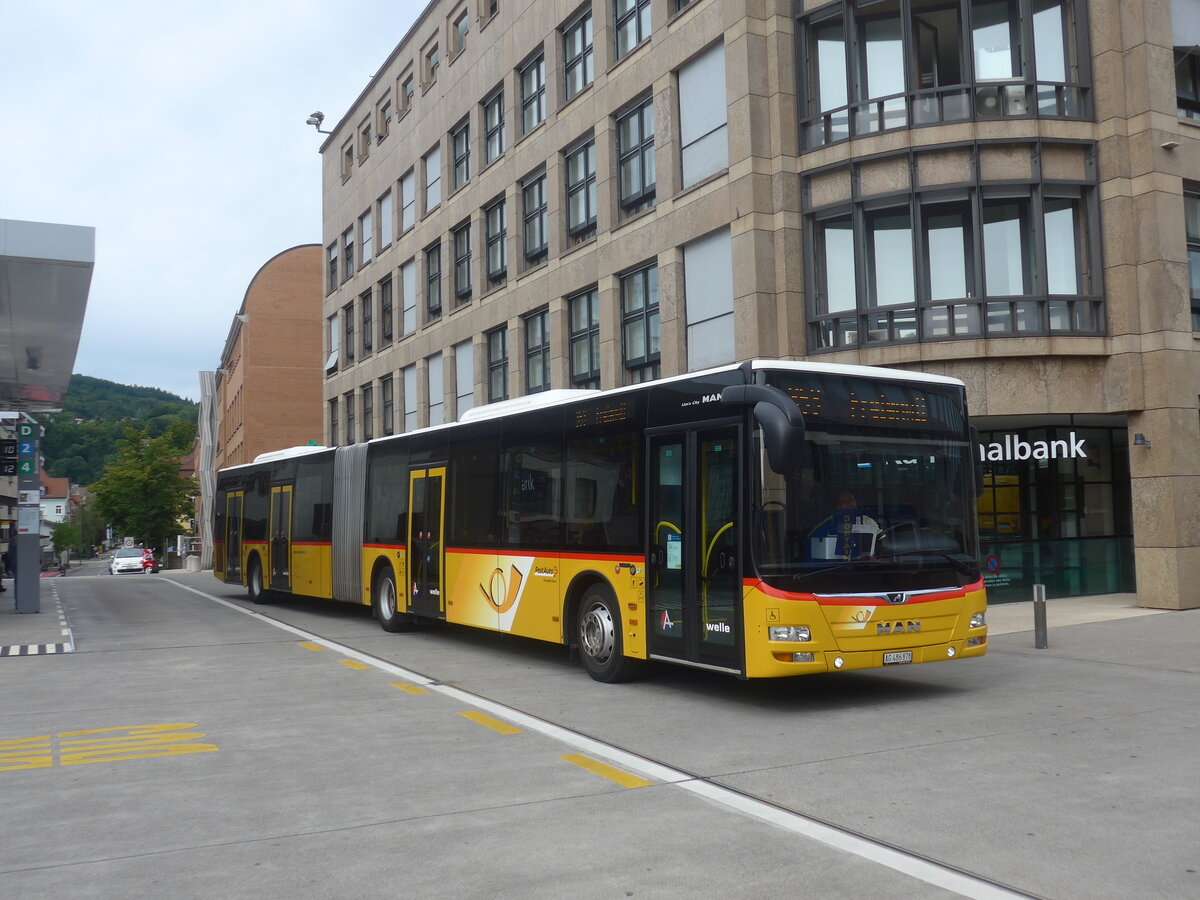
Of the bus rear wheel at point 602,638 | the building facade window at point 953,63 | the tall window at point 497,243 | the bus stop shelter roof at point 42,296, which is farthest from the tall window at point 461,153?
the bus rear wheel at point 602,638

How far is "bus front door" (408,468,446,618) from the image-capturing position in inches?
600

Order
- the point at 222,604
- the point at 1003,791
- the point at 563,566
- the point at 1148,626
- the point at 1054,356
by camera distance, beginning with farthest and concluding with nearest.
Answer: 1. the point at 222,604
2. the point at 1054,356
3. the point at 1148,626
4. the point at 563,566
5. the point at 1003,791

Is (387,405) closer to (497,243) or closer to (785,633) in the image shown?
(497,243)

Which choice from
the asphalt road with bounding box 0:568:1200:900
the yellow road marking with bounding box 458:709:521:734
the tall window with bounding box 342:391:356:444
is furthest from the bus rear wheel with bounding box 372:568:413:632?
the tall window with bounding box 342:391:356:444

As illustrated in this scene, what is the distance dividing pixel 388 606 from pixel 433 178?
2149 cm

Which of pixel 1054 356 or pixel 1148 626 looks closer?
pixel 1148 626

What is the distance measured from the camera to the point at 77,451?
475 feet

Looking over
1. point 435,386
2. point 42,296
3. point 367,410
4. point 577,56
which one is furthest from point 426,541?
point 367,410

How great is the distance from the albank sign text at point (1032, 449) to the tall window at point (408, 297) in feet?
70.4

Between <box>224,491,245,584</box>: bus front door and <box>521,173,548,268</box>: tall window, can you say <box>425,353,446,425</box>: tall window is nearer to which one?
<box>521,173,548,268</box>: tall window

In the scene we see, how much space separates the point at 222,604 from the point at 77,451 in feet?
439

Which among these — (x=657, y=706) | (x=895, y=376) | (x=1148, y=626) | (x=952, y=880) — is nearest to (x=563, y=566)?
(x=657, y=706)

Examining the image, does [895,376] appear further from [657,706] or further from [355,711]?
[355,711]

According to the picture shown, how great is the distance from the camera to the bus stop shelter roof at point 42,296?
15.1 m
